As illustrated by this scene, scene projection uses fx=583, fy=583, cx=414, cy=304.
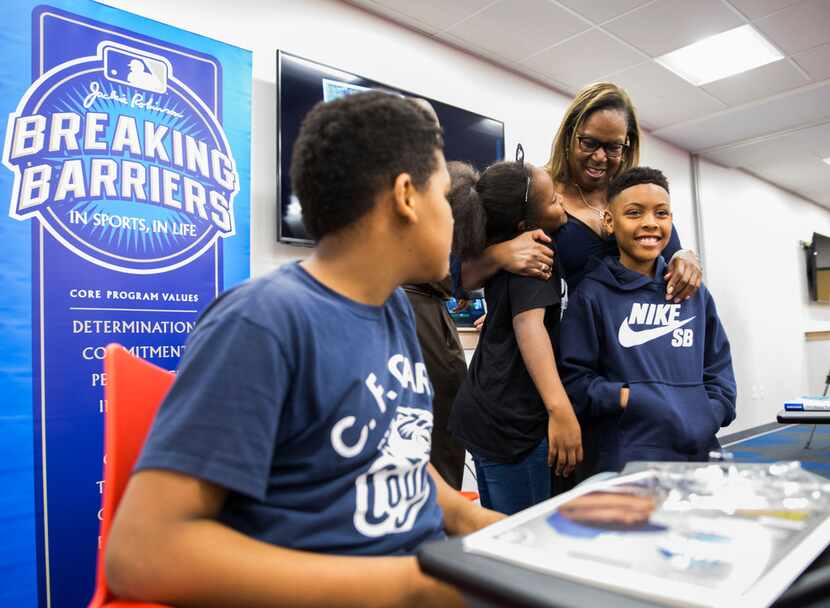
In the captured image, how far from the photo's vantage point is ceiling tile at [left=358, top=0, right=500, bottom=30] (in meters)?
3.14

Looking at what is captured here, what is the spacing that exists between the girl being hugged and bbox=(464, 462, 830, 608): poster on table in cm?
69

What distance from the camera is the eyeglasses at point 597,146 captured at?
5.10 feet

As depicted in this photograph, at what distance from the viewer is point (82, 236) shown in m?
2.03

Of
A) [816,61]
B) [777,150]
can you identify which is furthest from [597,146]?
[777,150]

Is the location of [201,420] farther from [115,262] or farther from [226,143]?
[226,143]

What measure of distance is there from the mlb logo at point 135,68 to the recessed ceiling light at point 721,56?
3.20 meters

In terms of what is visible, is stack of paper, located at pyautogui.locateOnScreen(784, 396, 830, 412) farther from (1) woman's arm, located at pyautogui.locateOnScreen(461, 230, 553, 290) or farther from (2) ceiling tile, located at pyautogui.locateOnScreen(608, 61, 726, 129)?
(1) woman's arm, located at pyautogui.locateOnScreen(461, 230, 553, 290)

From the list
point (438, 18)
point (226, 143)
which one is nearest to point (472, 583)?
point (226, 143)

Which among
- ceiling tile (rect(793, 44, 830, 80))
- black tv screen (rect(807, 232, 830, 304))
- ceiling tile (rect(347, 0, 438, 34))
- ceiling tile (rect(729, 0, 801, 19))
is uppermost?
ceiling tile (rect(793, 44, 830, 80))

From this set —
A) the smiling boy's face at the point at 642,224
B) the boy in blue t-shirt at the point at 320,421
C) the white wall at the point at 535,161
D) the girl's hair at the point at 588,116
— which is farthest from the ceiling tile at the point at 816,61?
the boy in blue t-shirt at the point at 320,421

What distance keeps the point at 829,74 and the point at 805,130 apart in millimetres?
1212

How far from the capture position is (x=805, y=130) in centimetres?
535

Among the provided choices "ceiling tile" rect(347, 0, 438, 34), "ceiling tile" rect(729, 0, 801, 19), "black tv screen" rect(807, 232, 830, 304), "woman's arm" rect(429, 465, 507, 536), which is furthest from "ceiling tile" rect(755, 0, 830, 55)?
"black tv screen" rect(807, 232, 830, 304)

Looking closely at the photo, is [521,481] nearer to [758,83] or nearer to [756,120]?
[758,83]
